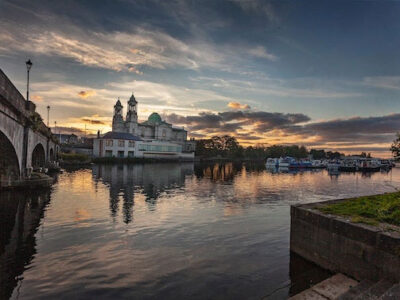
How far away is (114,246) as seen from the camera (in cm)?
1316

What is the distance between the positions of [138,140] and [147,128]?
161 ft

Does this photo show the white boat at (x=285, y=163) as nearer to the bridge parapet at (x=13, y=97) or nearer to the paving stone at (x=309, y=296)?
the bridge parapet at (x=13, y=97)

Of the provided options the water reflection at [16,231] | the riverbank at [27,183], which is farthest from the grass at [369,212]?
the riverbank at [27,183]

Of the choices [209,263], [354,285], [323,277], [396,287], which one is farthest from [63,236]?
[396,287]

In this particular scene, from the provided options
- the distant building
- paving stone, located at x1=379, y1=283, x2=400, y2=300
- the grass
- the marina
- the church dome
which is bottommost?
the marina

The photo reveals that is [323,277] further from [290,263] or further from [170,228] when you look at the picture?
[170,228]

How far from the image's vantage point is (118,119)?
532 ft

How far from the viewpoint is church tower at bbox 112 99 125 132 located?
6334 inches

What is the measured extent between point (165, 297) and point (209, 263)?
126 inches

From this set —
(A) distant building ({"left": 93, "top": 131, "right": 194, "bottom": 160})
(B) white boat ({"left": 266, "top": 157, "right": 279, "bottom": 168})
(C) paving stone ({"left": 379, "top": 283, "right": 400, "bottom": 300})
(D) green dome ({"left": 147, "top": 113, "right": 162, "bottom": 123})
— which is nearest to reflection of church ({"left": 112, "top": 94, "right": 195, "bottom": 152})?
(D) green dome ({"left": 147, "top": 113, "right": 162, "bottom": 123})

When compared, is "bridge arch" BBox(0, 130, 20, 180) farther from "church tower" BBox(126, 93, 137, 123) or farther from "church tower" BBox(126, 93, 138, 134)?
"church tower" BBox(126, 93, 137, 123)

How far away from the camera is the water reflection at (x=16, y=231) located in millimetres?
9711

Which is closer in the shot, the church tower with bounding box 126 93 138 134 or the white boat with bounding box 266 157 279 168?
the white boat with bounding box 266 157 279 168

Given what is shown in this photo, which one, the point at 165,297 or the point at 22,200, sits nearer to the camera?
the point at 165,297
